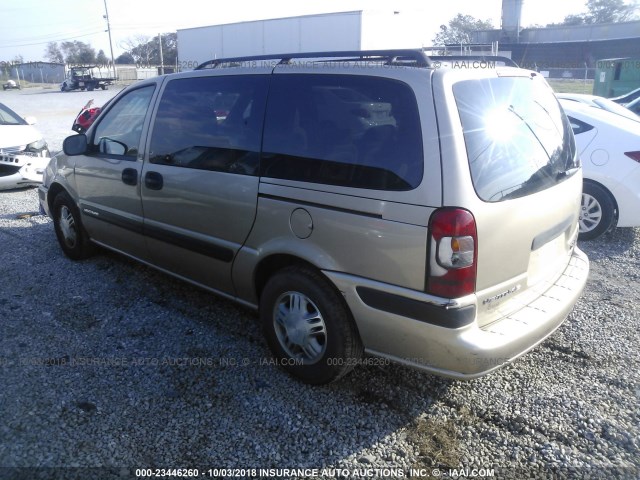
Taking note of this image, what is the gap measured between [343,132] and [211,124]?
1.13m

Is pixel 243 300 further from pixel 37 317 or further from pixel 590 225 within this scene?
pixel 590 225

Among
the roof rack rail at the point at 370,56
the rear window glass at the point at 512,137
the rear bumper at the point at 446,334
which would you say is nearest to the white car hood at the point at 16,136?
the roof rack rail at the point at 370,56

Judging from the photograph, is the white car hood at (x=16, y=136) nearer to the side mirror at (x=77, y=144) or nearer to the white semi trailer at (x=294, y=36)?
the side mirror at (x=77, y=144)

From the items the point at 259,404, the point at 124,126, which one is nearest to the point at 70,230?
the point at 124,126

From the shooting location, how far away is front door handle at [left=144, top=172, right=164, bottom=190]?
3.94 metres

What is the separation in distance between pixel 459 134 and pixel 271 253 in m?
1.29

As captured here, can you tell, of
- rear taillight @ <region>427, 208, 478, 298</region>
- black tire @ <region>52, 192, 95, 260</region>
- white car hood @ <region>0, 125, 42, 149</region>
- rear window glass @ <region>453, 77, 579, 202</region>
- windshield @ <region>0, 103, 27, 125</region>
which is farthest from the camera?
windshield @ <region>0, 103, 27, 125</region>

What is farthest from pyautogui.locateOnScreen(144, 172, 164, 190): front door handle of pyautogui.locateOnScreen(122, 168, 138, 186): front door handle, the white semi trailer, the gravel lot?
the white semi trailer

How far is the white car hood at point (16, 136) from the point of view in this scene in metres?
9.17

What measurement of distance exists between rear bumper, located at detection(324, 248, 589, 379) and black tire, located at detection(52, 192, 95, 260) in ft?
10.7

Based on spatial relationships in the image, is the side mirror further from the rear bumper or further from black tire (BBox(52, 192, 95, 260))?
the rear bumper

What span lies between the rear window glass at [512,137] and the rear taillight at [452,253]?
20 centimetres

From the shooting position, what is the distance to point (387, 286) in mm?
2705

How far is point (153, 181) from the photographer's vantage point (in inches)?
158
